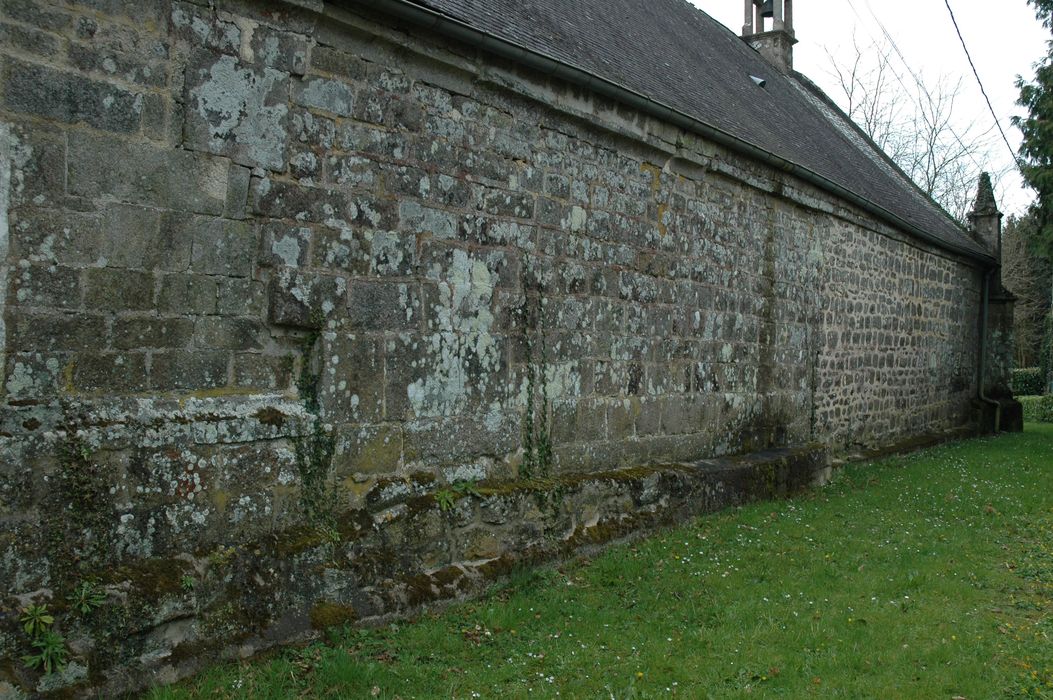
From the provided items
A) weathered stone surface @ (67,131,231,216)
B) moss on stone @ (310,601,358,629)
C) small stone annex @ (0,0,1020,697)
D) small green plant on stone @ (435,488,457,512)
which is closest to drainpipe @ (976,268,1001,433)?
small stone annex @ (0,0,1020,697)

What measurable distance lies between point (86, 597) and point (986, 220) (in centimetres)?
1986

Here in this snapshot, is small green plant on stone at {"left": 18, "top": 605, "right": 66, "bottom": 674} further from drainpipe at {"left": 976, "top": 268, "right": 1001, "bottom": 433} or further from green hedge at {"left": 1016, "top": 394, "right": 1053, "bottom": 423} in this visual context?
green hedge at {"left": 1016, "top": 394, "right": 1053, "bottom": 423}

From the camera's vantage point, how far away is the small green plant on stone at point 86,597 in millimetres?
3893

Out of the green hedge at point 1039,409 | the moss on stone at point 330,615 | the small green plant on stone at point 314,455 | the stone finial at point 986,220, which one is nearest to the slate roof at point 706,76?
the stone finial at point 986,220

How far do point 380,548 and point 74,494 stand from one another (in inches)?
69.3

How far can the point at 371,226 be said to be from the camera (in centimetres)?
530

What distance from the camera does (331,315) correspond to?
5074 mm

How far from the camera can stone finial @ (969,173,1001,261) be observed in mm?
18844

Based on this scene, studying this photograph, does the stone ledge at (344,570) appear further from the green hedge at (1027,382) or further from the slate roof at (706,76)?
the green hedge at (1027,382)

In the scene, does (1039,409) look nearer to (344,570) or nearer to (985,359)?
(985,359)

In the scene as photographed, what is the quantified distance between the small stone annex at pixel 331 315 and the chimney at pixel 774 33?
11973 mm

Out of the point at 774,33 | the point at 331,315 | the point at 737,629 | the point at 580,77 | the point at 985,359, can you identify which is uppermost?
the point at 774,33

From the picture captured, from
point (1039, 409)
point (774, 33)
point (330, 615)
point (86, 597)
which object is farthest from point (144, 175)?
point (1039, 409)

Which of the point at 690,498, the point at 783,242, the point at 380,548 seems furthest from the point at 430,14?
the point at 783,242
